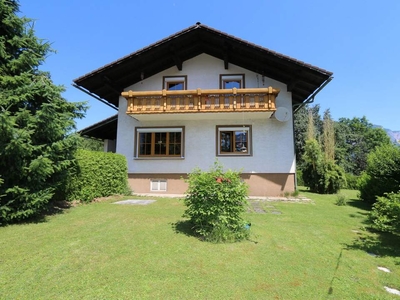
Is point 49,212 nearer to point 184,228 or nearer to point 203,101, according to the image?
point 184,228

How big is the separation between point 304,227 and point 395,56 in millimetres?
11379

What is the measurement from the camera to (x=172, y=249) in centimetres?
432

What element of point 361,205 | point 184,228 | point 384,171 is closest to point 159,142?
point 184,228

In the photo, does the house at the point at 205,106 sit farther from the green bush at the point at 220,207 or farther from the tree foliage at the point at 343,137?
the tree foliage at the point at 343,137

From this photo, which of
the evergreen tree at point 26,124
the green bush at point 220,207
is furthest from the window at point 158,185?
the green bush at point 220,207

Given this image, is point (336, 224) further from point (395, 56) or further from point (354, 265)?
point (395, 56)

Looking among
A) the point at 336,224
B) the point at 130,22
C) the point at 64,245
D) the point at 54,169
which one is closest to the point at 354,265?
the point at 336,224

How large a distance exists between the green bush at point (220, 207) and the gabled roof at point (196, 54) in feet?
29.4

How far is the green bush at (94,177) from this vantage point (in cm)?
884

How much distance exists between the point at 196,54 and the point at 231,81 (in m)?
2.76

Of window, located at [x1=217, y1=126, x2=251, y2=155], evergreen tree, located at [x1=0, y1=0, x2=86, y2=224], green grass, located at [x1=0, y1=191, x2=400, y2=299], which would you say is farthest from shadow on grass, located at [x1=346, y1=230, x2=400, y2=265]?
evergreen tree, located at [x1=0, y1=0, x2=86, y2=224]

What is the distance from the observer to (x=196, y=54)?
13.8m

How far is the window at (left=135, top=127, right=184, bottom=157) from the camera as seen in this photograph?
13.1 meters

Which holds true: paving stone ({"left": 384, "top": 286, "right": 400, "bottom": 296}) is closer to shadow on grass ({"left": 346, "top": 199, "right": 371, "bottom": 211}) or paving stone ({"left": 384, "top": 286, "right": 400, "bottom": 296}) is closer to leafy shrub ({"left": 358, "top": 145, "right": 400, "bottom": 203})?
leafy shrub ({"left": 358, "top": 145, "right": 400, "bottom": 203})
